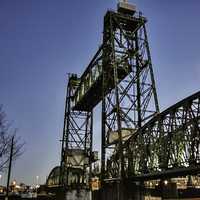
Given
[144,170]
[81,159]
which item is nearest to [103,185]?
[144,170]

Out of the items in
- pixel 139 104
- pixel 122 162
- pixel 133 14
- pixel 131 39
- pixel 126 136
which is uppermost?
pixel 133 14

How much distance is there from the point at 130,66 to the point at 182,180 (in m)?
18.5

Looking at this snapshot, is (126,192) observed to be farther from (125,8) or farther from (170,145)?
(125,8)

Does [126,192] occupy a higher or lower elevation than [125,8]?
lower

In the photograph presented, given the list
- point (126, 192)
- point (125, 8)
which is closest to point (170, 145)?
point (126, 192)

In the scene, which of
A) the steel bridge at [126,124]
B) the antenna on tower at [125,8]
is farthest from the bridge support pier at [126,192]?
the antenna on tower at [125,8]

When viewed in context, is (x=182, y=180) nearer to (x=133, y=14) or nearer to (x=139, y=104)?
(x=139, y=104)

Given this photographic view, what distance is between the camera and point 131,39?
33500mm

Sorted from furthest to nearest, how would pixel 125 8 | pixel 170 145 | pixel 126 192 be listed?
pixel 125 8, pixel 126 192, pixel 170 145

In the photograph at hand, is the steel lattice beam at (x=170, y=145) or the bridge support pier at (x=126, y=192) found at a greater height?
the steel lattice beam at (x=170, y=145)

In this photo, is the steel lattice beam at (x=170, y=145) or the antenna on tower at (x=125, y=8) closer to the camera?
the steel lattice beam at (x=170, y=145)

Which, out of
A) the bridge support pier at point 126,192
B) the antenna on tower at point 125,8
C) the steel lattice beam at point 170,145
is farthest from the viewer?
the antenna on tower at point 125,8

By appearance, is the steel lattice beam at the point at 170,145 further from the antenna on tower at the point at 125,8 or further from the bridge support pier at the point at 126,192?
the antenna on tower at the point at 125,8

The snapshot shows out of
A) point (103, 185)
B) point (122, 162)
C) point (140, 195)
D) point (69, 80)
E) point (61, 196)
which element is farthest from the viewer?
point (69, 80)
